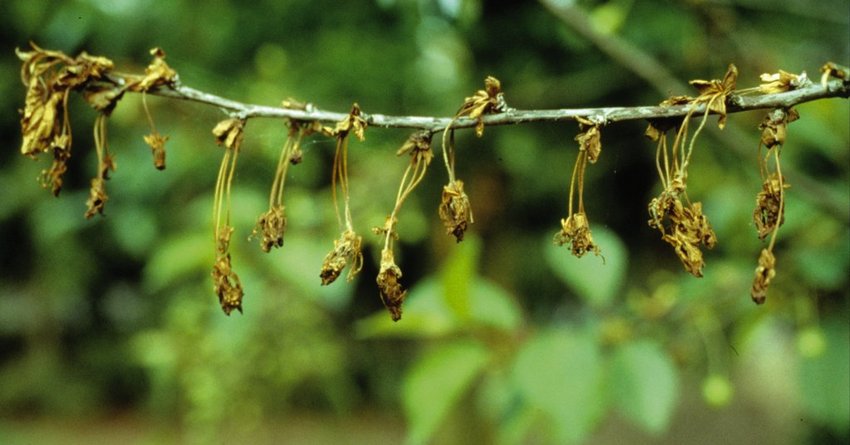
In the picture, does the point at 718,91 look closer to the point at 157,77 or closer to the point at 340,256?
the point at 340,256

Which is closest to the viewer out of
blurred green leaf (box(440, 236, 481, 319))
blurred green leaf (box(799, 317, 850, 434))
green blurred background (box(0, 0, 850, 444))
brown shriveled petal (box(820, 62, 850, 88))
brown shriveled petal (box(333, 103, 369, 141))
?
brown shriveled petal (box(820, 62, 850, 88))

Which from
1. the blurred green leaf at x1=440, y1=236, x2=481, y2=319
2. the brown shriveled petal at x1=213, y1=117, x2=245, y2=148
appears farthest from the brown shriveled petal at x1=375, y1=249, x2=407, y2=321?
the blurred green leaf at x1=440, y1=236, x2=481, y2=319

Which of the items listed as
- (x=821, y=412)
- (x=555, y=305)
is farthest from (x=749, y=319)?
(x=555, y=305)

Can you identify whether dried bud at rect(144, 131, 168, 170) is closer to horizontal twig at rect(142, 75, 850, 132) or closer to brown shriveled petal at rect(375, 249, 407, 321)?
horizontal twig at rect(142, 75, 850, 132)

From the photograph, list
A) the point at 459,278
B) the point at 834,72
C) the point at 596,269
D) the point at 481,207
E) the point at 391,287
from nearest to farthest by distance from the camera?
the point at 834,72 < the point at 391,287 < the point at 459,278 < the point at 596,269 < the point at 481,207

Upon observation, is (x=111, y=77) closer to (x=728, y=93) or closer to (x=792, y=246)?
(x=728, y=93)

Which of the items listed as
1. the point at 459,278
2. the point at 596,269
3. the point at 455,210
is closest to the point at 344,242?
Result: the point at 455,210
